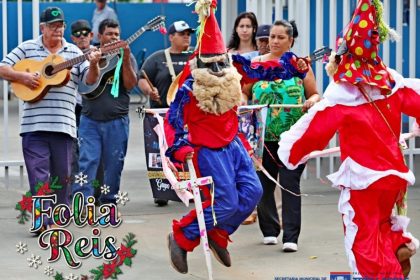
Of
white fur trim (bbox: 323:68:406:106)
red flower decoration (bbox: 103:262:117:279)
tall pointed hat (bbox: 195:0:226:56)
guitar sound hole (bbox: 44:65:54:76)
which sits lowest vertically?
red flower decoration (bbox: 103:262:117:279)

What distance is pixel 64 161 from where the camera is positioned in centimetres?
980

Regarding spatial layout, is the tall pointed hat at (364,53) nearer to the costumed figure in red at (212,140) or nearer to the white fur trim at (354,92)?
the white fur trim at (354,92)

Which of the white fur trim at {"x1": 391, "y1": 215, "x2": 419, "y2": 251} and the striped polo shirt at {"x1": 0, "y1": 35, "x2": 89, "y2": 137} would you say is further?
the striped polo shirt at {"x1": 0, "y1": 35, "x2": 89, "y2": 137}

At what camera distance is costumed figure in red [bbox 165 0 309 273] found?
315 inches

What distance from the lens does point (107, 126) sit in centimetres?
1069

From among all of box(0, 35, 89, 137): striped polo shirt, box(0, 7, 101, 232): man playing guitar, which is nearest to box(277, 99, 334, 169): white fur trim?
box(0, 7, 101, 232): man playing guitar

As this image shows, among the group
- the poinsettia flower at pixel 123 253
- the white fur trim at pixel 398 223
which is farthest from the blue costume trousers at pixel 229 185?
the white fur trim at pixel 398 223

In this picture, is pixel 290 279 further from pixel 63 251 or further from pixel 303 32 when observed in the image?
pixel 303 32

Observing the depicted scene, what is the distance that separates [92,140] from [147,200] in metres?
1.40

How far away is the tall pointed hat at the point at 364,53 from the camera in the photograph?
23.4 feet

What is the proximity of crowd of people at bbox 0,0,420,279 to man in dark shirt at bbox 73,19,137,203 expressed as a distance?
1 centimetres

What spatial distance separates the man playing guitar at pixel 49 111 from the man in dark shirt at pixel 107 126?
734 mm

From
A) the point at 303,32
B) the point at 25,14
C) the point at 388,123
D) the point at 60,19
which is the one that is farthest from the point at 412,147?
the point at 25,14

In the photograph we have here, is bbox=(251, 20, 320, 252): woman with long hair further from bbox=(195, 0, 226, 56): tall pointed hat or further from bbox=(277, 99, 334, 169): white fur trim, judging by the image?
bbox=(277, 99, 334, 169): white fur trim
